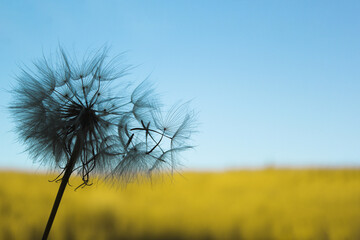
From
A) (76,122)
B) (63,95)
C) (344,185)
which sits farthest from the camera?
(344,185)

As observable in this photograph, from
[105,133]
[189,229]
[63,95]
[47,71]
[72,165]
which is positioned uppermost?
[47,71]

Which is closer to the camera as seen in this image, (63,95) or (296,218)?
(63,95)

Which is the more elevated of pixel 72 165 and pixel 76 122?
pixel 76 122

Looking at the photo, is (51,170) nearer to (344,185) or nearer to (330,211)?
(330,211)

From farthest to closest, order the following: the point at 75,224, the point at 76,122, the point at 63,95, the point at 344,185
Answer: the point at 344,185 < the point at 75,224 < the point at 63,95 < the point at 76,122

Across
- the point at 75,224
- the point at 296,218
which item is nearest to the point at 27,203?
A: the point at 75,224

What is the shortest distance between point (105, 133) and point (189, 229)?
268 centimetres

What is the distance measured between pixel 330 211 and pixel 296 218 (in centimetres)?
56

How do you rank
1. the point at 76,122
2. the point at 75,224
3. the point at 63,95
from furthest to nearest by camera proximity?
the point at 75,224
the point at 63,95
the point at 76,122

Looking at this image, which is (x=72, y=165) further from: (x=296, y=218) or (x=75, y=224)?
(x=296, y=218)

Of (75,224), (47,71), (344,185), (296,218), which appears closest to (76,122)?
(47,71)

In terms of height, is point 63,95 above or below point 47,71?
below

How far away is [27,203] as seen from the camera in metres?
4.72

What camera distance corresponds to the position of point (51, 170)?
2.78 metres
